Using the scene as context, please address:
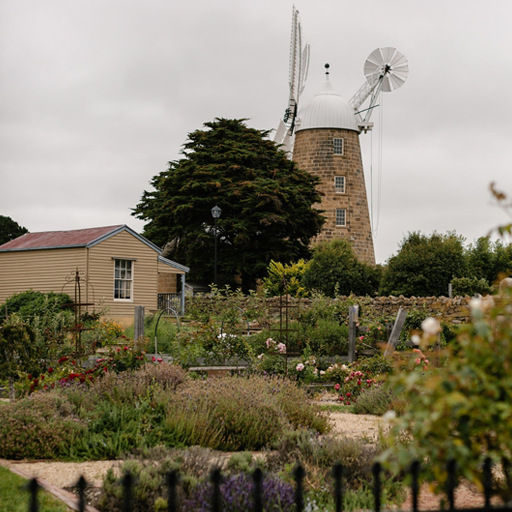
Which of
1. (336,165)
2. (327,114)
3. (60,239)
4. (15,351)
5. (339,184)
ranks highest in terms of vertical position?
(327,114)

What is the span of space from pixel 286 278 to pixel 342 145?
13945 mm

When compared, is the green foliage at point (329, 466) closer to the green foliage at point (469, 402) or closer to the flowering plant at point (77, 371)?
the green foliage at point (469, 402)

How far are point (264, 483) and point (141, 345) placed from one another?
6.18 metres

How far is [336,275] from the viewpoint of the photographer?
28.5 metres

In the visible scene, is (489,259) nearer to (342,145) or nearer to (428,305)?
(342,145)

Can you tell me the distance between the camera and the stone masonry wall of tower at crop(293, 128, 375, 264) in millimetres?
38844

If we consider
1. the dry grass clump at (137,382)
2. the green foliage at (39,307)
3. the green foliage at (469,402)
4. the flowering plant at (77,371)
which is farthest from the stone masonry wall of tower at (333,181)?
the green foliage at (469,402)

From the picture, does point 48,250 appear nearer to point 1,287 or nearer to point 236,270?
point 1,287

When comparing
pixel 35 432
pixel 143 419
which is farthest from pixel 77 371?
pixel 35 432

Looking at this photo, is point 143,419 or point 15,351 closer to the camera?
point 143,419

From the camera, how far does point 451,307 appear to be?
1841cm

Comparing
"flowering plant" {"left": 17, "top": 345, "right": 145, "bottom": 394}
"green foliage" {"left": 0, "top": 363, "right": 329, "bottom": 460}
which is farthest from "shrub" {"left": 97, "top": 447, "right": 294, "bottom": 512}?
"flowering plant" {"left": 17, "top": 345, "right": 145, "bottom": 394}

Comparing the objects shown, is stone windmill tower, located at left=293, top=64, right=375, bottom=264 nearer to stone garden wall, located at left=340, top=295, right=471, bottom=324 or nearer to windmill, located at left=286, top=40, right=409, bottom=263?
windmill, located at left=286, top=40, right=409, bottom=263

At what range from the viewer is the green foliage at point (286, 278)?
1053 inches
